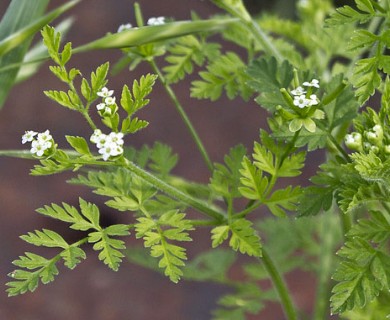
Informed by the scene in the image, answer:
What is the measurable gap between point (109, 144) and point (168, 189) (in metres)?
0.08

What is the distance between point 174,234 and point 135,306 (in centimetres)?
149

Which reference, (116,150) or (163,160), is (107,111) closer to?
(116,150)

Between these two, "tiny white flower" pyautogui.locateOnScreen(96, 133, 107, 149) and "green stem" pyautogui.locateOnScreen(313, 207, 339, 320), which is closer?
"tiny white flower" pyautogui.locateOnScreen(96, 133, 107, 149)

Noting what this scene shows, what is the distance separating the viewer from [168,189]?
0.64 metres

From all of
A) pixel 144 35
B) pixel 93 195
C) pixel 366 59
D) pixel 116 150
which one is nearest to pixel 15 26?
pixel 144 35

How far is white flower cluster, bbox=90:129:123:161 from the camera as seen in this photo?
584 mm

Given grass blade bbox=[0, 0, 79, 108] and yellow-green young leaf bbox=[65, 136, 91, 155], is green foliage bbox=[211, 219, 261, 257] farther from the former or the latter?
grass blade bbox=[0, 0, 79, 108]

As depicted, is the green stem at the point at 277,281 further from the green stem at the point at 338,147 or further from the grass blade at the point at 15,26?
the grass blade at the point at 15,26

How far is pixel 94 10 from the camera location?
2.78 meters

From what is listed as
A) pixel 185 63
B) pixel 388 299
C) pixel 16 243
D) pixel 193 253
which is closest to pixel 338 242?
pixel 388 299

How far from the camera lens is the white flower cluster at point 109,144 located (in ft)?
1.92

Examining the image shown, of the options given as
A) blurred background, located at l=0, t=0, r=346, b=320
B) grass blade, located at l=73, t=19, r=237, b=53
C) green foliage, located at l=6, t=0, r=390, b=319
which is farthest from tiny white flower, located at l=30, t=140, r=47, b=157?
blurred background, located at l=0, t=0, r=346, b=320

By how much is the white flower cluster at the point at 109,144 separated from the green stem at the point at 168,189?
26 mm

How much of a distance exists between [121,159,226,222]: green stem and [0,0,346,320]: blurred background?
1.17 metres
